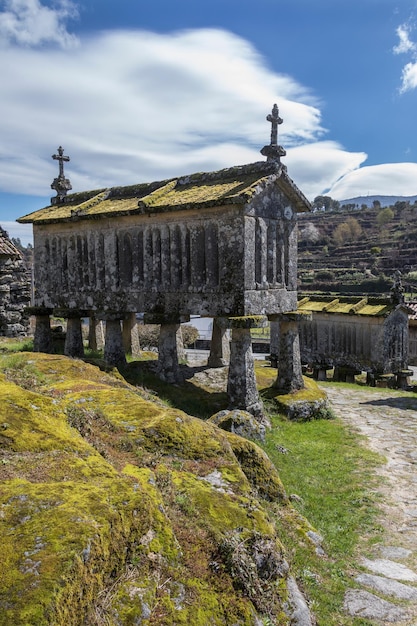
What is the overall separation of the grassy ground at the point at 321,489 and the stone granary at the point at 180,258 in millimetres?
842

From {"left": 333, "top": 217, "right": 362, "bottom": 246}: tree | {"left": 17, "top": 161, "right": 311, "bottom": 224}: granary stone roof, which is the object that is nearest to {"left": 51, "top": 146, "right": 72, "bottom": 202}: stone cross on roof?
{"left": 17, "top": 161, "right": 311, "bottom": 224}: granary stone roof

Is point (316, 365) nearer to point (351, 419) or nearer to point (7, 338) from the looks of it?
point (351, 419)

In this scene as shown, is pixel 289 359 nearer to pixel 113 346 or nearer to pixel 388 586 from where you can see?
pixel 113 346

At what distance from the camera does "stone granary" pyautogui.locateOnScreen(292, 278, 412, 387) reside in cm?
1727

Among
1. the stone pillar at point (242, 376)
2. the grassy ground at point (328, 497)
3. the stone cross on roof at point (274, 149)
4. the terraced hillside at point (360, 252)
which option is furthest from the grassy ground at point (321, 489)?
the terraced hillside at point (360, 252)

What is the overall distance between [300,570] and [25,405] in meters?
2.88

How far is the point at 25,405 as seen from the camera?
4562 mm

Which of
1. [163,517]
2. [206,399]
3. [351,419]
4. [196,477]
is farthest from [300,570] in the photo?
[351,419]

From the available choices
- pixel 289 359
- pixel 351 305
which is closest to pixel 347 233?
pixel 351 305

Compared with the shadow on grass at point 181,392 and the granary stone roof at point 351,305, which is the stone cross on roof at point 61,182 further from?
the granary stone roof at point 351,305

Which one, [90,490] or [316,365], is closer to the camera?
[90,490]

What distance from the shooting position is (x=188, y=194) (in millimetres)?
10680

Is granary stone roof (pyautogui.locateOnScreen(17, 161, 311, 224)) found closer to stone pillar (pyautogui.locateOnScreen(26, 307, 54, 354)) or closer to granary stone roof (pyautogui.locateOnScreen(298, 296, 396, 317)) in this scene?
stone pillar (pyautogui.locateOnScreen(26, 307, 54, 354))

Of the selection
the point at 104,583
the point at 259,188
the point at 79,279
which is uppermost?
the point at 259,188
